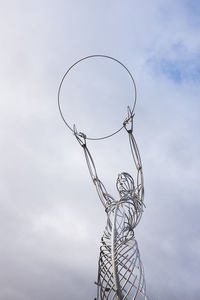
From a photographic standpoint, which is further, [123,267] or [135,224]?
[135,224]

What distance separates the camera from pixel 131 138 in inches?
953

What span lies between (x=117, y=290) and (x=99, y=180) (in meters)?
8.84

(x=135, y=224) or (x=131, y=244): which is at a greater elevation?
(x=135, y=224)

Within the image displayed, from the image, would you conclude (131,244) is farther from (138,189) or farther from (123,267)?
(138,189)

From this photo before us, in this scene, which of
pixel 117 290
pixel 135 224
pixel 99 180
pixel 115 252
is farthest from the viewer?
pixel 99 180

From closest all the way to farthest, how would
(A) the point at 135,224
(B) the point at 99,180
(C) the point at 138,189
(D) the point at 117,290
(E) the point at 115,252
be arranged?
(D) the point at 117,290, (E) the point at 115,252, (A) the point at 135,224, (C) the point at 138,189, (B) the point at 99,180

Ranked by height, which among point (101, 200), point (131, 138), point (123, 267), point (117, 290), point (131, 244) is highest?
point (131, 138)

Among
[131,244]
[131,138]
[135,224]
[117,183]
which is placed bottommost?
[131,244]

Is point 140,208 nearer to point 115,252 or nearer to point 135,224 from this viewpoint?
point 135,224

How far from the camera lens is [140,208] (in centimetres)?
2223

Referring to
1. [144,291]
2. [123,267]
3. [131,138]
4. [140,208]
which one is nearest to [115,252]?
[123,267]

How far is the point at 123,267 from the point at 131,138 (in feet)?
31.5

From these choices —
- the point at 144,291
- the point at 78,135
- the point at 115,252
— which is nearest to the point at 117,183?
the point at 78,135

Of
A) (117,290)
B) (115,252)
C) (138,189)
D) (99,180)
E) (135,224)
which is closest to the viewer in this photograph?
(117,290)
